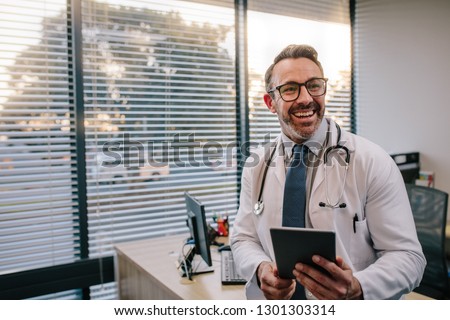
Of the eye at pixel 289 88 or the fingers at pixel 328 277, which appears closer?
the fingers at pixel 328 277

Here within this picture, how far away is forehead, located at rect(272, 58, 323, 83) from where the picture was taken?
1.44 metres

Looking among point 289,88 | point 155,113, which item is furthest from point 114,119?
point 289,88

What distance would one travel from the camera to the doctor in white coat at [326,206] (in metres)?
1.21

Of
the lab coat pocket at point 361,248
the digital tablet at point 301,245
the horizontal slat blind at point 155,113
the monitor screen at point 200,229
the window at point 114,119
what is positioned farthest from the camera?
the horizontal slat blind at point 155,113

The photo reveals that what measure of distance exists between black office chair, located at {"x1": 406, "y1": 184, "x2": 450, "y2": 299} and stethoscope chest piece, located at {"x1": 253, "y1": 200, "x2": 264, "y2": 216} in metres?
1.15

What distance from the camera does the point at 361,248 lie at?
4.41 feet

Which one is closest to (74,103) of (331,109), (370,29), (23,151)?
(23,151)

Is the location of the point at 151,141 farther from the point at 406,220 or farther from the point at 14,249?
the point at 406,220

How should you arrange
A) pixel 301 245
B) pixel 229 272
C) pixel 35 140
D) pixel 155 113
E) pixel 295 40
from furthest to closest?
1. pixel 295 40
2. pixel 155 113
3. pixel 35 140
4. pixel 229 272
5. pixel 301 245

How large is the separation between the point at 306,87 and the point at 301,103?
0.06 metres

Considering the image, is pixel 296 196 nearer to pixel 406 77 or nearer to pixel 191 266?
pixel 191 266

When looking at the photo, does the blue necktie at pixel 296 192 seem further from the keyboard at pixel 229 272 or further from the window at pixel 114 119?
the window at pixel 114 119

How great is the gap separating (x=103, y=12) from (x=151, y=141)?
0.87 m

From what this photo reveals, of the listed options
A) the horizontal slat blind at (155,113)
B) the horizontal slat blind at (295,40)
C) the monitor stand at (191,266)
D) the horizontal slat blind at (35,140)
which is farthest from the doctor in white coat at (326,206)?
the horizontal slat blind at (295,40)
